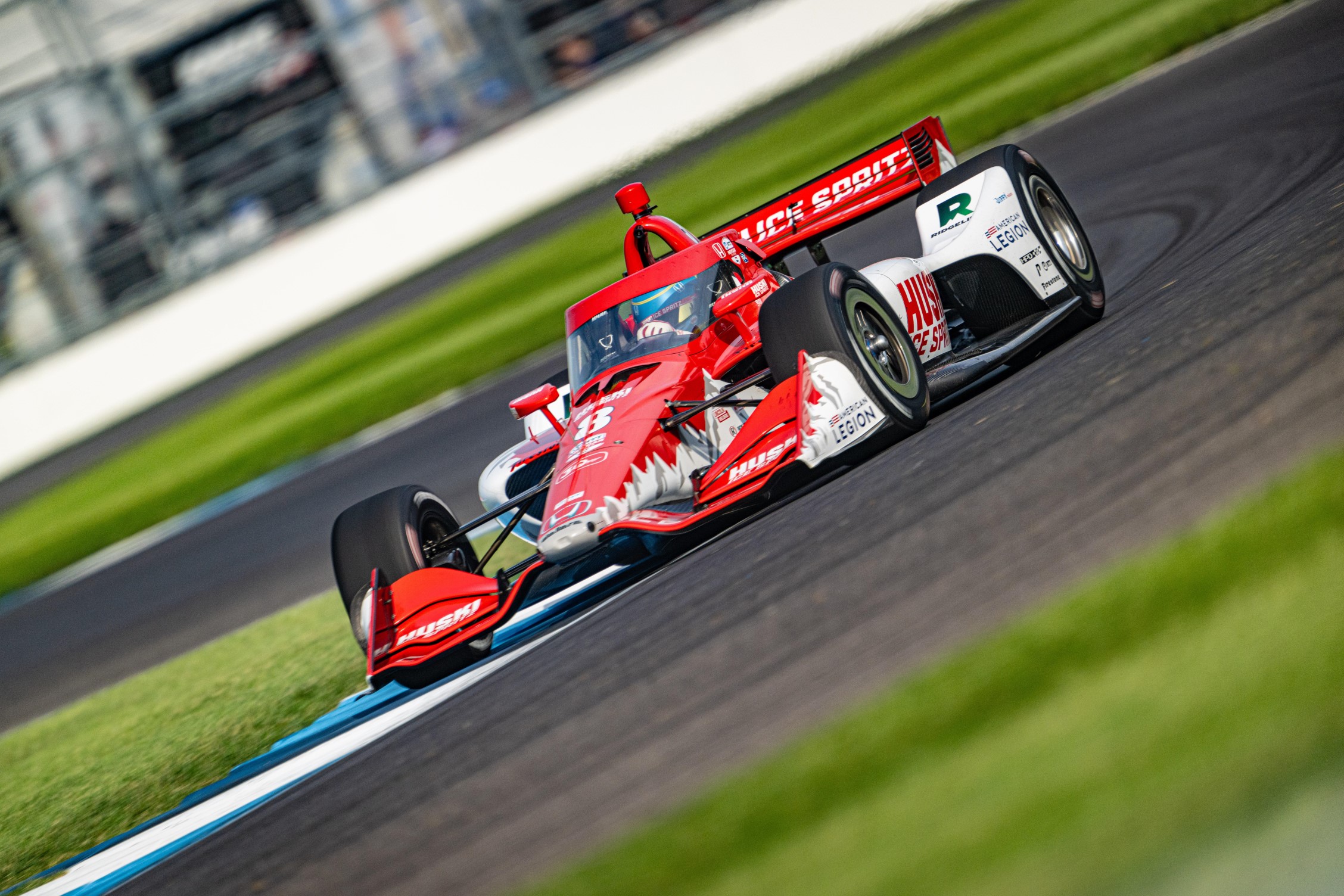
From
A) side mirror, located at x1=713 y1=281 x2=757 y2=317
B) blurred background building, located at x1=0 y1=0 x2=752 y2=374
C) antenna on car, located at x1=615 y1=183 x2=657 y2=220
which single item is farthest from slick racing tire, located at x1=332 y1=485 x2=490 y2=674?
blurred background building, located at x1=0 y1=0 x2=752 y2=374

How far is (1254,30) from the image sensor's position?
11711 millimetres

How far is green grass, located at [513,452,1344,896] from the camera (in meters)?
2.21

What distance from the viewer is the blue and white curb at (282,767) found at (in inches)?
175

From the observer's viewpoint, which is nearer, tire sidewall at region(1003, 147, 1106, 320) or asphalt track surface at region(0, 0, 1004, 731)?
tire sidewall at region(1003, 147, 1106, 320)

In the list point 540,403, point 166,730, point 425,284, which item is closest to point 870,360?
point 540,403

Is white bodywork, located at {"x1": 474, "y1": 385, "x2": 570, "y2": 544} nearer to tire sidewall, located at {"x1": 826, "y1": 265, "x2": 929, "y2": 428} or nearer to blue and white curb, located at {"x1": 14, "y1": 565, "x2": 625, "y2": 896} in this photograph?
blue and white curb, located at {"x1": 14, "y1": 565, "x2": 625, "y2": 896}

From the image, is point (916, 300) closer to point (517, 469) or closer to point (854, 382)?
point (854, 382)

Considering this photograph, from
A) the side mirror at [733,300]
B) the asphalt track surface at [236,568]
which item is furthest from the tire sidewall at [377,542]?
the asphalt track surface at [236,568]

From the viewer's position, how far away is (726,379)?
18.1 ft

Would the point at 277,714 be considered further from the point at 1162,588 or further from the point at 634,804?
the point at 1162,588

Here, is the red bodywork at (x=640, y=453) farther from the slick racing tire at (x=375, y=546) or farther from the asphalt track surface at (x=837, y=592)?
the asphalt track surface at (x=837, y=592)

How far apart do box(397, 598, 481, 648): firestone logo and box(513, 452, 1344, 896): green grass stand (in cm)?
213

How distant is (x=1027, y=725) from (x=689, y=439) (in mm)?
2708

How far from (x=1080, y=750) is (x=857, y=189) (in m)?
4.57
